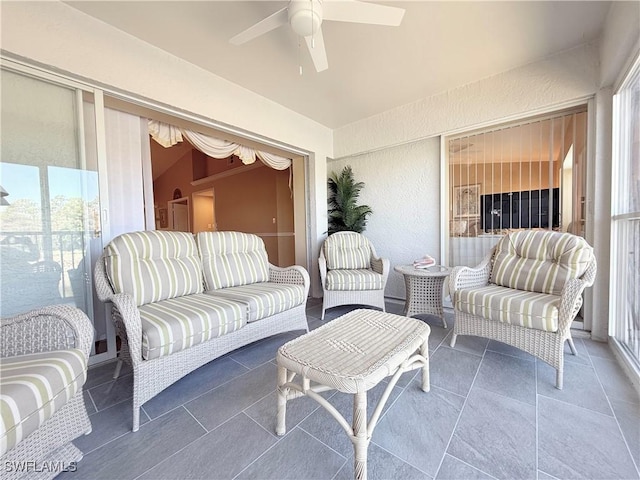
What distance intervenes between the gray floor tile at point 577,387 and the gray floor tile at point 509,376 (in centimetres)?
6

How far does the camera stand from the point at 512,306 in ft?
5.78

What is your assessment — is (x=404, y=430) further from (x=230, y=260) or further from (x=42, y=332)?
(x=230, y=260)

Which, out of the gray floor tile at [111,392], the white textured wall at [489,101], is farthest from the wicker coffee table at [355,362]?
the white textured wall at [489,101]

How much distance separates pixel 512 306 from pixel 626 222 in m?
1.16

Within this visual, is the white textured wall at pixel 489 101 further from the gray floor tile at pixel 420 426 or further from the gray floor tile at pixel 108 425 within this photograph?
the gray floor tile at pixel 108 425

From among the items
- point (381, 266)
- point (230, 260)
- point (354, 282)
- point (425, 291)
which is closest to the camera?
point (230, 260)

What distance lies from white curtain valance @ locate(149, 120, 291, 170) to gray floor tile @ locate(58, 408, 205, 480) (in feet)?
8.23

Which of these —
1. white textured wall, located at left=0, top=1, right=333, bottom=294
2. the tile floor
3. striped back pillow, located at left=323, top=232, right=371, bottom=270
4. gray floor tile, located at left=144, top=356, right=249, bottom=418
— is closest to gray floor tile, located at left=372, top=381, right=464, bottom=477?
the tile floor

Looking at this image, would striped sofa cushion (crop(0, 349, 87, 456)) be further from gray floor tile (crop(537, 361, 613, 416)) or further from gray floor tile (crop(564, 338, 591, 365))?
gray floor tile (crop(564, 338, 591, 365))

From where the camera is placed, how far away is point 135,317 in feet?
4.45

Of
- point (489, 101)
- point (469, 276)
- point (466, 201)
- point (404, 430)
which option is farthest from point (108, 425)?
point (489, 101)

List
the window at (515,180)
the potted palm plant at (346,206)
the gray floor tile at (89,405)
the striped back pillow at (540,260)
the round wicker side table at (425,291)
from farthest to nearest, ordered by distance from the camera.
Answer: the potted palm plant at (346,206) → the round wicker side table at (425,291) → the window at (515,180) → the striped back pillow at (540,260) → the gray floor tile at (89,405)

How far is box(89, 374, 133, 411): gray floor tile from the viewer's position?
152 centimetres

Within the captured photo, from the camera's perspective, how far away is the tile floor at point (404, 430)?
1.07m
